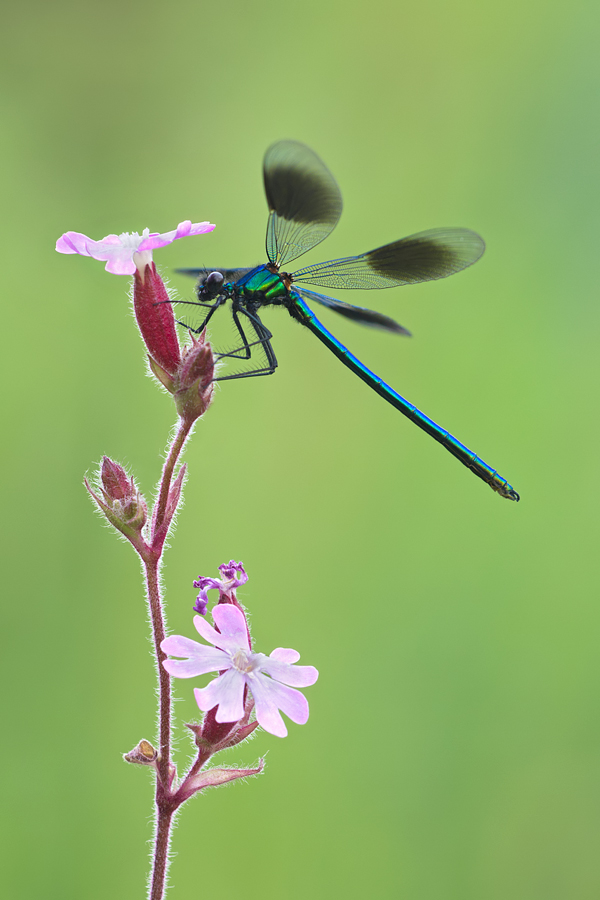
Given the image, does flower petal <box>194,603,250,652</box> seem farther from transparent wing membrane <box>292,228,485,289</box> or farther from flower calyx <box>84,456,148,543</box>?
transparent wing membrane <box>292,228,485,289</box>

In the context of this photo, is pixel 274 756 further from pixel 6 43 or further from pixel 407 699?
pixel 6 43

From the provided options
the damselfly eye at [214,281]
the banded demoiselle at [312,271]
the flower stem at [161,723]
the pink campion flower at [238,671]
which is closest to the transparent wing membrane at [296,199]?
the banded demoiselle at [312,271]

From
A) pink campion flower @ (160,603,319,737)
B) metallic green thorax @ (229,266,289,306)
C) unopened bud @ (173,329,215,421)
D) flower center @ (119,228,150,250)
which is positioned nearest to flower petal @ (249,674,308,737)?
pink campion flower @ (160,603,319,737)

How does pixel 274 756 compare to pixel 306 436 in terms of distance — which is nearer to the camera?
pixel 274 756

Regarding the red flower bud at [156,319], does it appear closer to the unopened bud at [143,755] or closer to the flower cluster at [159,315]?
the flower cluster at [159,315]

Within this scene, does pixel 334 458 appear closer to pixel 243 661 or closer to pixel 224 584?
pixel 224 584

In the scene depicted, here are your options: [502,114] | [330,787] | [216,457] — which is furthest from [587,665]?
[502,114]
